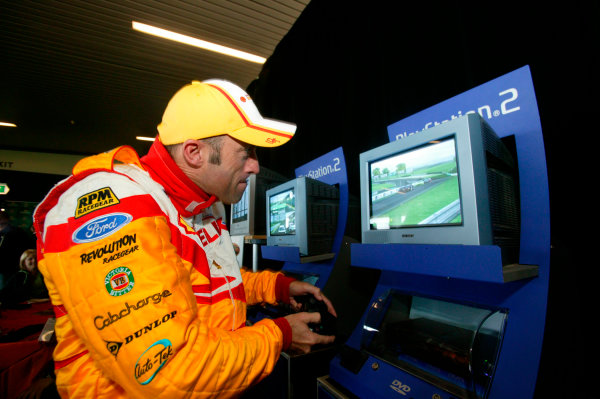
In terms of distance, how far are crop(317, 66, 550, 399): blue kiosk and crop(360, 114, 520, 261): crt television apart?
77 mm

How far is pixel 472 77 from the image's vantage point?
1.61 m

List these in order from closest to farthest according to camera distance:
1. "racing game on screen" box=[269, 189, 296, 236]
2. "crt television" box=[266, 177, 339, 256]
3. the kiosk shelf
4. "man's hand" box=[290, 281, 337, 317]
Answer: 1. the kiosk shelf
2. "man's hand" box=[290, 281, 337, 317]
3. "crt television" box=[266, 177, 339, 256]
4. "racing game on screen" box=[269, 189, 296, 236]

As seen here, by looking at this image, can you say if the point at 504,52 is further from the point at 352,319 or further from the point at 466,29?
the point at 352,319

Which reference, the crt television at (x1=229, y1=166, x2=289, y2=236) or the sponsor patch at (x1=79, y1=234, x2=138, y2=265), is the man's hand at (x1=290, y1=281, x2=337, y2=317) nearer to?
the sponsor patch at (x1=79, y1=234, x2=138, y2=265)

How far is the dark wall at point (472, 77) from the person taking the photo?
3.19ft

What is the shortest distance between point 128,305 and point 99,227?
21 cm

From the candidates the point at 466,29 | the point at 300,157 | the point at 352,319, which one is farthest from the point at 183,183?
the point at 300,157

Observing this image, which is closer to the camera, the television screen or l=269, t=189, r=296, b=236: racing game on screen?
l=269, t=189, r=296, b=236: racing game on screen

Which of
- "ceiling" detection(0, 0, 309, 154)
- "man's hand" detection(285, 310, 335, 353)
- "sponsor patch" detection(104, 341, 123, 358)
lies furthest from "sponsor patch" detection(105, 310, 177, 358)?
"ceiling" detection(0, 0, 309, 154)

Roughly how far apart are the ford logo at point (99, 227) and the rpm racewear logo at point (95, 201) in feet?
0.11

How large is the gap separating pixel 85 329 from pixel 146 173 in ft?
1.68

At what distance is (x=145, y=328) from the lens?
686mm

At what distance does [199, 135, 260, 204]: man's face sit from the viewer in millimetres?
1106

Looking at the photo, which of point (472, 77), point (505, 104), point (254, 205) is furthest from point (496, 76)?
point (254, 205)
